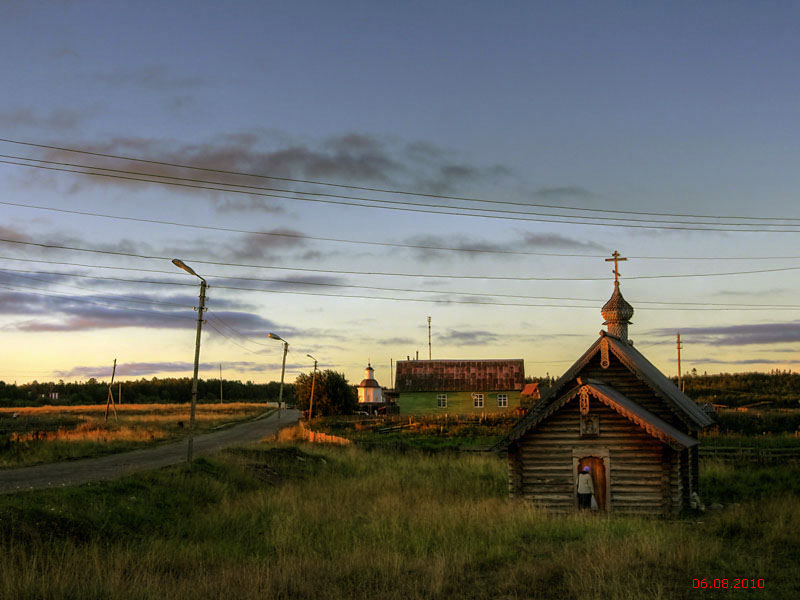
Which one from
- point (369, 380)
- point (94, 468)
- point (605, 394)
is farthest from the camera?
point (369, 380)

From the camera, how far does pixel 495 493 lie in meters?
26.7

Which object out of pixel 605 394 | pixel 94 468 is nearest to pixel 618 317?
pixel 605 394

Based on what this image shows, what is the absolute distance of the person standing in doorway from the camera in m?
22.8

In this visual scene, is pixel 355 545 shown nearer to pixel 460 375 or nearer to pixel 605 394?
pixel 605 394

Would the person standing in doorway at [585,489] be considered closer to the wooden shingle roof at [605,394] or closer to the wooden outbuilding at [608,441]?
the wooden outbuilding at [608,441]

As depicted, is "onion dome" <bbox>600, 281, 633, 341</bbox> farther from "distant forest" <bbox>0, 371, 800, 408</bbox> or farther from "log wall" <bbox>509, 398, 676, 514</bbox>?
"distant forest" <bbox>0, 371, 800, 408</bbox>

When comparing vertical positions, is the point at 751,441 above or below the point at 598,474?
above

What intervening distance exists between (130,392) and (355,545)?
480 feet

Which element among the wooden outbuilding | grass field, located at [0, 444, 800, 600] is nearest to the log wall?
the wooden outbuilding

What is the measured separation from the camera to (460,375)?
233 ft

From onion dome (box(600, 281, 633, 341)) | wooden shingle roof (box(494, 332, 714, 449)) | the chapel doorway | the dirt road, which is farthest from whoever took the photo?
onion dome (box(600, 281, 633, 341))

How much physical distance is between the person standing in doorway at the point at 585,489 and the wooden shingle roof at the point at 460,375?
154 feet

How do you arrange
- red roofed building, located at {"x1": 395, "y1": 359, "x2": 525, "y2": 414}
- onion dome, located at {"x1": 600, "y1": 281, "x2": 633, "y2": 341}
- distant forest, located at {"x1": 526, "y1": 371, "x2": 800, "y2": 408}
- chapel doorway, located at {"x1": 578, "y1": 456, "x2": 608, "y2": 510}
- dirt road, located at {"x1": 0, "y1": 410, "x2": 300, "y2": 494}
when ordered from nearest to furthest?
chapel doorway, located at {"x1": 578, "y1": 456, "x2": 608, "y2": 510} < dirt road, located at {"x1": 0, "y1": 410, "x2": 300, "y2": 494} < onion dome, located at {"x1": 600, "y1": 281, "x2": 633, "y2": 341} < red roofed building, located at {"x1": 395, "y1": 359, "x2": 525, "y2": 414} < distant forest, located at {"x1": 526, "y1": 371, "x2": 800, "y2": 408}

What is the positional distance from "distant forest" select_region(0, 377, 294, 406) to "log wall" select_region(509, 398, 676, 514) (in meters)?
111
